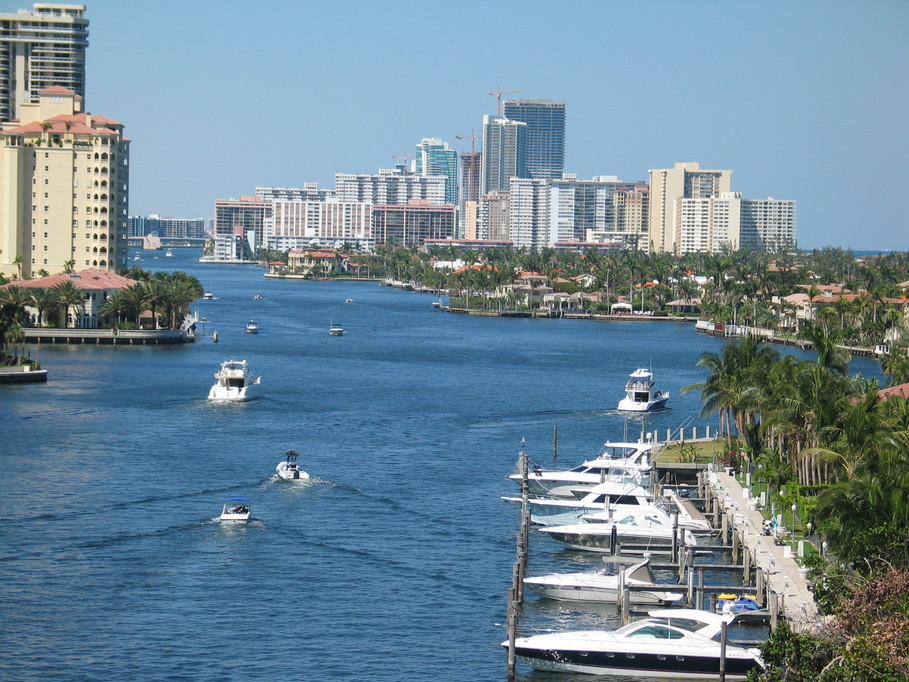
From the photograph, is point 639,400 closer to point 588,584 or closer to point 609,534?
point 609,534

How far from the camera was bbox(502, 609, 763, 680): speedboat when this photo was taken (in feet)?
111

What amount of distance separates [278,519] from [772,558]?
1730 centimetres

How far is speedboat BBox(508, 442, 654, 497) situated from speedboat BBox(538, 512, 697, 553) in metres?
6.48

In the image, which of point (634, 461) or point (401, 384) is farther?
point (401, 384)

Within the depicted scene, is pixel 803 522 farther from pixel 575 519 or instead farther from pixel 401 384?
pixel 401 384

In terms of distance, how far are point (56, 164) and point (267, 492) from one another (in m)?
90.6

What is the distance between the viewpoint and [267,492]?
173 ft

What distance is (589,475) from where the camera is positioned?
178 ft

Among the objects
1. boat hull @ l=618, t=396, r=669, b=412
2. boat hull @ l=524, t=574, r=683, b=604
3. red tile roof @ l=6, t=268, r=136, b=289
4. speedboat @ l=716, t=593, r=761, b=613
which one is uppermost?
red tile roof @ l=6, t=268, r=136, b=289

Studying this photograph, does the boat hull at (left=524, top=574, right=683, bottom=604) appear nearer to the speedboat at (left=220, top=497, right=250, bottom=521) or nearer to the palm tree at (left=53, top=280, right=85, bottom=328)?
the speedboat at (left=220, top=497, right=250, bottom=521)

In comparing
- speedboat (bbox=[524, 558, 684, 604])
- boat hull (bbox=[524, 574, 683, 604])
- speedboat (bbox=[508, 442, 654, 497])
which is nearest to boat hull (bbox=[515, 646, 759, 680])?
speedboat (bbox=[524, 558, 684, 604])

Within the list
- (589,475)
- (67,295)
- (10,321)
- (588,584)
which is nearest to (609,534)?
(588,584)

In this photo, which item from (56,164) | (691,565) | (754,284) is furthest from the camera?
(754,284)

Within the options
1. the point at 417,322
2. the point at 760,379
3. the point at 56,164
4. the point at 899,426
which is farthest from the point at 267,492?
the point at 417,322
